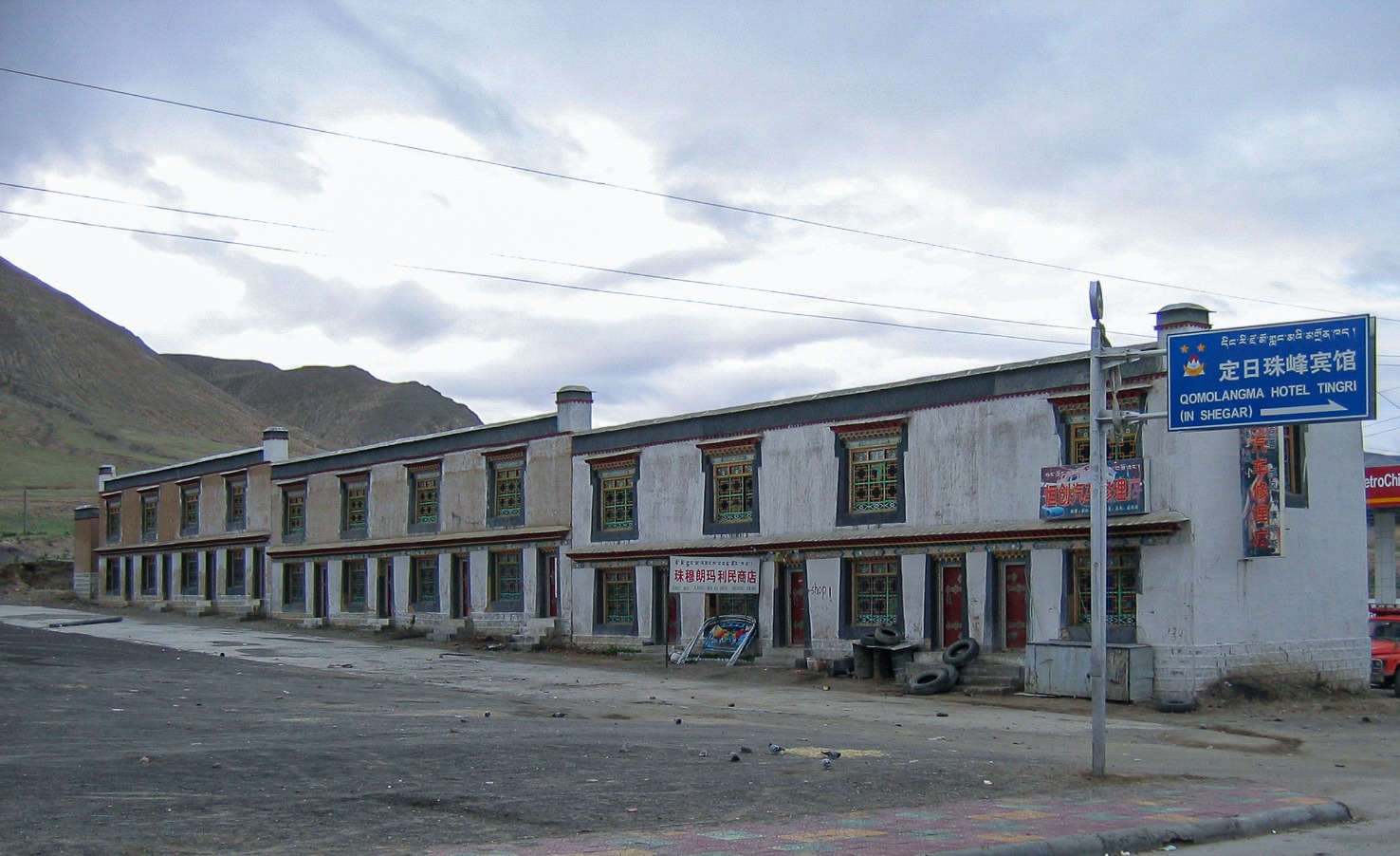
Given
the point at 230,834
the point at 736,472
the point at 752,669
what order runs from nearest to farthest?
the point at 230,834
the point at 752,669
the point at 736,472

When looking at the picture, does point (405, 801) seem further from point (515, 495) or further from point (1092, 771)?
point (515, 495)

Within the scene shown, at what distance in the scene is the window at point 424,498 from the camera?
44.4 m

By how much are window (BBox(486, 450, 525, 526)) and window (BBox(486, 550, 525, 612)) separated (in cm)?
108

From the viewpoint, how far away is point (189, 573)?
58375mm

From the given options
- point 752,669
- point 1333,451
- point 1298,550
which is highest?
point 1333,451

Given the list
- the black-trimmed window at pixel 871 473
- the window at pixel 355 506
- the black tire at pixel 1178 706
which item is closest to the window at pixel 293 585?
the window at pixel 355 506

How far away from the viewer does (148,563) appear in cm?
6197

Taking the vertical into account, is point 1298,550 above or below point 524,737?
above

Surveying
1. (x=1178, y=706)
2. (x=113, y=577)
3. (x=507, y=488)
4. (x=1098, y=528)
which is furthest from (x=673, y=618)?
(x=113, y=577)

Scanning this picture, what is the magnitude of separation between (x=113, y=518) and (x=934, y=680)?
170 feet

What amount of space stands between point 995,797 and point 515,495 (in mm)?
29311

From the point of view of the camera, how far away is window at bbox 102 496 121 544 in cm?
6538

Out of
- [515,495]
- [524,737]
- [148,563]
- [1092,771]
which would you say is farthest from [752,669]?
[148,563]

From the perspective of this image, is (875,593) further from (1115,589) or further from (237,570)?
(237,570)
